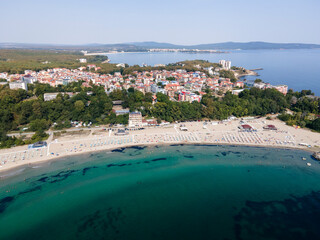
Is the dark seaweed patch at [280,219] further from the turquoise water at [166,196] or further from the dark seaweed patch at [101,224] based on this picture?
the dark seaweed patch at [101,224]

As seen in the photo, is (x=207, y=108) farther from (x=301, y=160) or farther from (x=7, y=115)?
(x=7, y=115)

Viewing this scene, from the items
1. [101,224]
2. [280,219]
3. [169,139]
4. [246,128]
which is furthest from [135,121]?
[280,219]

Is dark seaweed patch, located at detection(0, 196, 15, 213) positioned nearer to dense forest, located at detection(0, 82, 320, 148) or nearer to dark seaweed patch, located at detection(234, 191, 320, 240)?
dense forest, located at detection(0, 82, 320, 148)

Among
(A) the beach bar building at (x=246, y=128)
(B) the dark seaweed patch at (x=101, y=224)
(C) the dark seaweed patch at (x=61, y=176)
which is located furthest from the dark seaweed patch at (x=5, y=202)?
(A) the beach bar building at (x=246, y=128)

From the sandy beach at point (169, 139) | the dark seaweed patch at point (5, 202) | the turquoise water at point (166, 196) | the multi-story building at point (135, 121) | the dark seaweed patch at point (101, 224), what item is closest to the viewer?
the dark seaweed patch at point (101, 224)

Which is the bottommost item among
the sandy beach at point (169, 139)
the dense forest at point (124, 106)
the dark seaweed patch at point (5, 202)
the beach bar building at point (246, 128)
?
the dark seaweed patch at point (5, 202)

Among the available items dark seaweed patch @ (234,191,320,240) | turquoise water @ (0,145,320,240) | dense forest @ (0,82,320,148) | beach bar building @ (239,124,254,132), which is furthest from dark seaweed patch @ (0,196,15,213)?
beach bar building @ (239,124,254,132)

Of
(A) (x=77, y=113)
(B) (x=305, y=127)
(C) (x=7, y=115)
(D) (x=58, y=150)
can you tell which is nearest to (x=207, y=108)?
(B) (x=305, y=127)

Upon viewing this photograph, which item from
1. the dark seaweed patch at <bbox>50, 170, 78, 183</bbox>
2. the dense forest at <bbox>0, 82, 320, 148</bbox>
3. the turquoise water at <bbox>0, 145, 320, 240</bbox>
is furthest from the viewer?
the dense forest at <bbox>0, 82, 320, 148</bbox>
